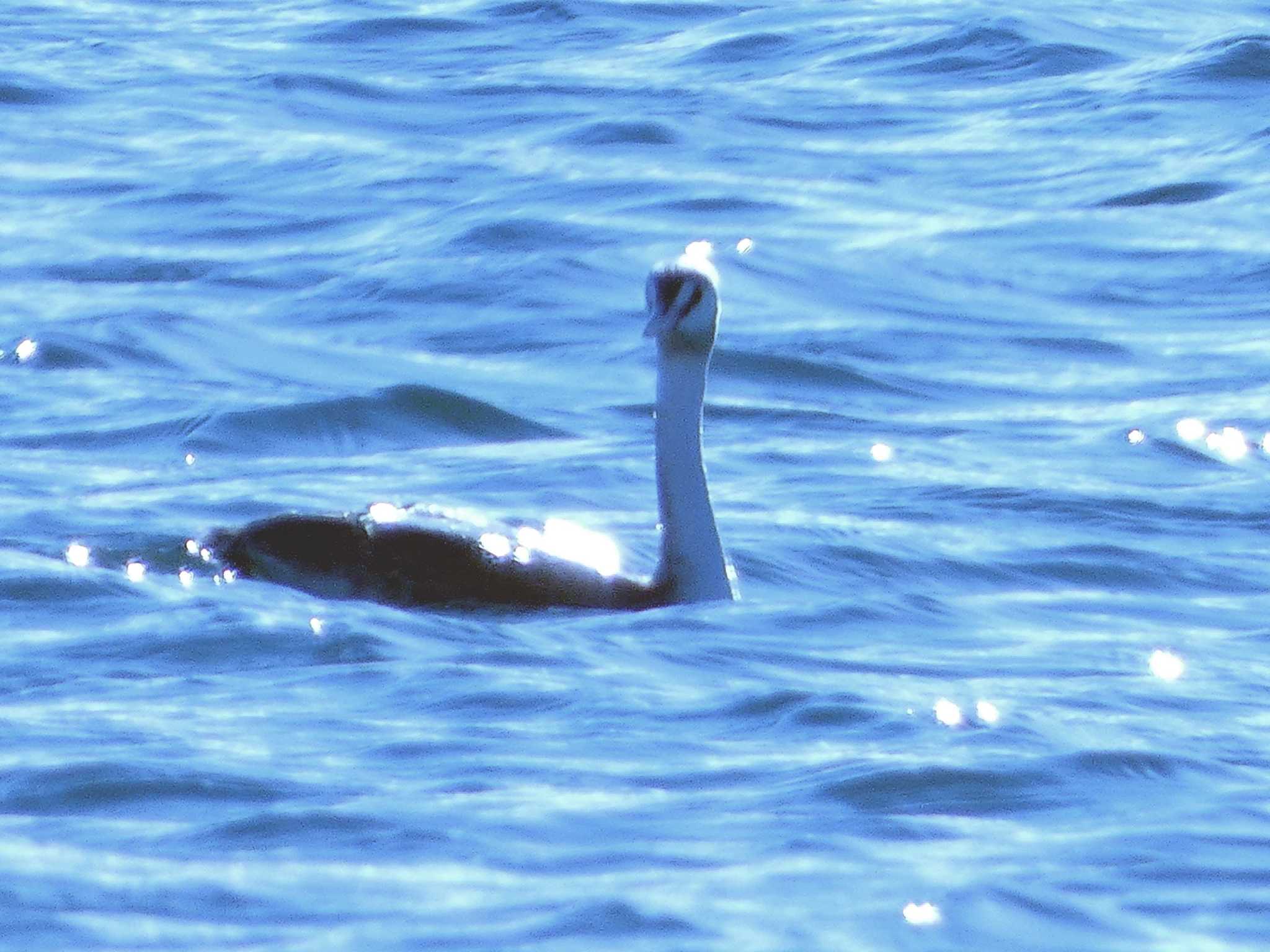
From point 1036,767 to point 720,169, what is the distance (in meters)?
11.7

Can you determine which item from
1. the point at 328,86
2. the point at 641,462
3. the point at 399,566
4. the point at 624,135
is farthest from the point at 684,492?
the point at 328,86

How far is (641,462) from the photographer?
543 inches

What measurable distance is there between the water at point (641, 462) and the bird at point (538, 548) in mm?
130

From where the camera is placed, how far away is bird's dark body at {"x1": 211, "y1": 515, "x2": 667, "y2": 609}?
10.9m

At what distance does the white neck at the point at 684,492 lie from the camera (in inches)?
443

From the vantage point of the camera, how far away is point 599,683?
1012cm

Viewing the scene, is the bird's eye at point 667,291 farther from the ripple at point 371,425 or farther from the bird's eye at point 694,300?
the ripple at point 371,425

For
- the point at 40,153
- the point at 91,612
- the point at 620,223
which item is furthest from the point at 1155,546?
the point at 40,153

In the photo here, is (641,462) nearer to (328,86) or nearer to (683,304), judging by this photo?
(683,304)

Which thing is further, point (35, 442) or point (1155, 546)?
point (35, 442)

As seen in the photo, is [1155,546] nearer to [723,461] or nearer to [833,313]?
[723,461]

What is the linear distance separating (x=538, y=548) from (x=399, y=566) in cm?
49

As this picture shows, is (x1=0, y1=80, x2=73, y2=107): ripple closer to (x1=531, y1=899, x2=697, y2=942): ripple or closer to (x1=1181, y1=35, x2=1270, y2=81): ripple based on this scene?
(x1=1181, y1=35, x2=1270, y2=81): ripple

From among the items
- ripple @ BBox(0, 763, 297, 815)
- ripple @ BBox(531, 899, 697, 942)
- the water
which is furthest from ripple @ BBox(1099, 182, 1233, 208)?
ripple @ BBox(531, 899, 697, 942)
